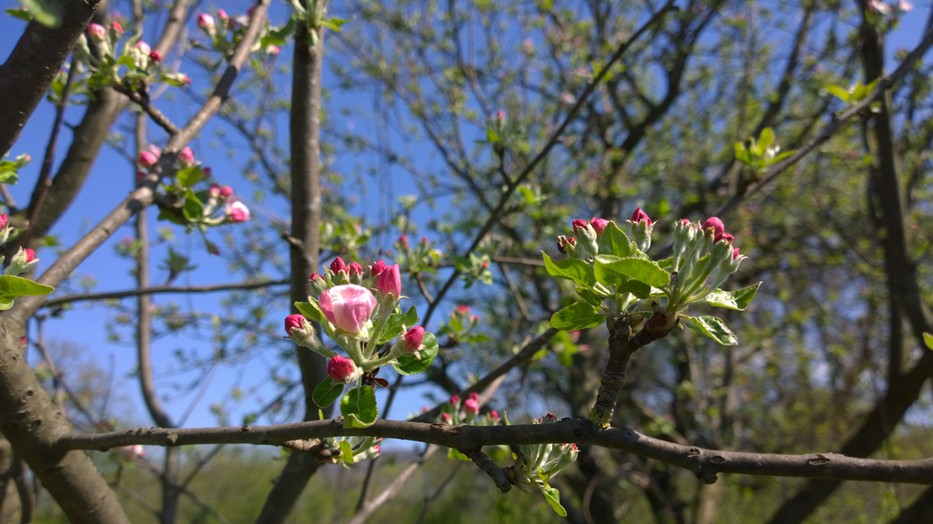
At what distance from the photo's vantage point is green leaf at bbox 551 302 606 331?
1017mm

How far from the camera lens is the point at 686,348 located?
586 centimetres

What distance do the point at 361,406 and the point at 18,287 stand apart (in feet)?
1.91

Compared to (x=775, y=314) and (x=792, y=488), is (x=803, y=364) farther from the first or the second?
(x=792, y=488)

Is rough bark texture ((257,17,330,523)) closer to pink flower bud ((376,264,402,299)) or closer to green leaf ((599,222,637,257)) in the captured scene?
pink flower bud ((376,264,402,299))

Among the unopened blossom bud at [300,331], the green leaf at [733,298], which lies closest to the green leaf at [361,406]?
the unopened blossom bud at [300,331]

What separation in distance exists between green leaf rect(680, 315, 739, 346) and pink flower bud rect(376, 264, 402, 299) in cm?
49

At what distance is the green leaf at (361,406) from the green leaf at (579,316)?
0.35 m

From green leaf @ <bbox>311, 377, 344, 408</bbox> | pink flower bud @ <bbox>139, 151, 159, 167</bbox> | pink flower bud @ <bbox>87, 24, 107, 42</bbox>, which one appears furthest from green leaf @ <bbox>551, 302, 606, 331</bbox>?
pink flower bud @ <bbox>87, 24, 107, 42</bbox>

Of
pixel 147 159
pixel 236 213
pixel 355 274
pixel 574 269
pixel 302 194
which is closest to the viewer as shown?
pixel 574 269

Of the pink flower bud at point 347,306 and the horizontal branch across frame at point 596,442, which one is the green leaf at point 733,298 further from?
the pink flower bud at point 347,306

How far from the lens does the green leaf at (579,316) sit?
3.34 ft

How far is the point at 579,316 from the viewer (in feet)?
3.37

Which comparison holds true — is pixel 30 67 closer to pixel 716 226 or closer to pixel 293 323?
pixel 293 323

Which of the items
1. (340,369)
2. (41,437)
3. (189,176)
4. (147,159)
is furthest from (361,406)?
(147,159)
